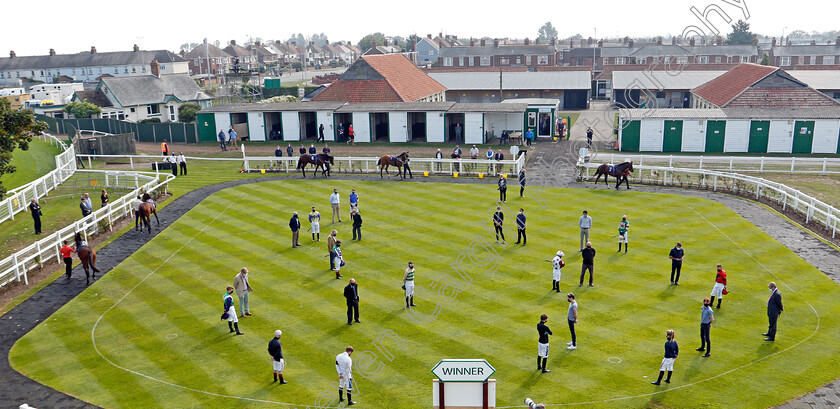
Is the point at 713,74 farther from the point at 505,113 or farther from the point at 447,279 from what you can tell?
the point at 447,279

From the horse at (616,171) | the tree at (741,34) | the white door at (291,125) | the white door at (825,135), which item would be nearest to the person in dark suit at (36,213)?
the white door at (291,125)

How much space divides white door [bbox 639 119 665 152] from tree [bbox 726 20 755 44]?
107225 mm

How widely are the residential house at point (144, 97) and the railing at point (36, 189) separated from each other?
1135 inches

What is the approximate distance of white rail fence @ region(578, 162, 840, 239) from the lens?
1048 inches

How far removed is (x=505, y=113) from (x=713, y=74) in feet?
122

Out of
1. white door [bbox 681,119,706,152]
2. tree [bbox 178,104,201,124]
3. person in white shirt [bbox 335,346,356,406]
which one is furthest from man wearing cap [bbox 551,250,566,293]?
tree [bbox 178,104,201,124]

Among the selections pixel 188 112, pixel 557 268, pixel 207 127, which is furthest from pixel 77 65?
pixel 557 268

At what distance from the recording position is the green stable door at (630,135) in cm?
4578

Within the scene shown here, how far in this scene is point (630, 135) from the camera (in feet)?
151

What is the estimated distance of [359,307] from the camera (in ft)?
65.0

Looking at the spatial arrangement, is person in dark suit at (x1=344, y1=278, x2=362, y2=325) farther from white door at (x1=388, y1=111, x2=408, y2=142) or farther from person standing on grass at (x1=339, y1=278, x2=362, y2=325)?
white door at (x1=388, y1=111, x2=408, y2=142)

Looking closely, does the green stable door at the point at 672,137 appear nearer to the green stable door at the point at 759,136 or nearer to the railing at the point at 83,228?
the green stable door at the point at 759,136

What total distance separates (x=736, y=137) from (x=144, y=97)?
194 ft

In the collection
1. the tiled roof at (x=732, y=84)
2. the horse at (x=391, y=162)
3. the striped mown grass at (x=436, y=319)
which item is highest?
the tiled roof at (x=732, y=84)
